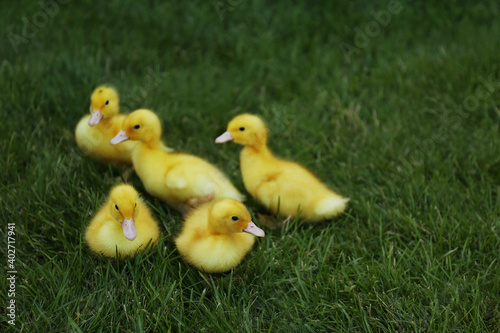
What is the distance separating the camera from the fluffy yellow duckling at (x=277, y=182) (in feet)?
10.8

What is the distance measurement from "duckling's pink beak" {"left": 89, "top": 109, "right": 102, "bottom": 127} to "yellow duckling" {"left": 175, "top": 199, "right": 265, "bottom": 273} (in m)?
0.99

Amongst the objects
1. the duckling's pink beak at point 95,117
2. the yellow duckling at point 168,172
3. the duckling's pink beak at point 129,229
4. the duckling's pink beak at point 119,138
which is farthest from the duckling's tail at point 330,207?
the duckling's pink beak at point 95,117

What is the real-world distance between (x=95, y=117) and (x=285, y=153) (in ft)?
4.59

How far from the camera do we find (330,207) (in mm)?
3289

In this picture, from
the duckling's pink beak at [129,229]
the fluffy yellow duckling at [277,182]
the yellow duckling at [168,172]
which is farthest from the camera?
the fluffy yellow duckling at [277,182]

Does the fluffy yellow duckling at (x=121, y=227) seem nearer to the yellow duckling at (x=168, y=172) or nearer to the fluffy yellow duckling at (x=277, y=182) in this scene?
the yellow duckling at (x=168, y=172)

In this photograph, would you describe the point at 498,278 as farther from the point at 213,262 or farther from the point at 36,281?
the point at 36,281

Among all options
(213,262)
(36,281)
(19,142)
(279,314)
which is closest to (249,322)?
(279,314)

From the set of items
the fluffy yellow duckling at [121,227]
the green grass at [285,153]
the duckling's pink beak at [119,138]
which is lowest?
the green grass at [285,153]

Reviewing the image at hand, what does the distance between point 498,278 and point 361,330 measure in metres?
0.81

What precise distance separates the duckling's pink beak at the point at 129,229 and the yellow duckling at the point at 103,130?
871 millimetres

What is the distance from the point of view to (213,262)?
283 cm

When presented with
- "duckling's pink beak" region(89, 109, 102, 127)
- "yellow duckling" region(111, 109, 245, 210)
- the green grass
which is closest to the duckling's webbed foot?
"yellow duckling" region(111, 109, 245, 210)

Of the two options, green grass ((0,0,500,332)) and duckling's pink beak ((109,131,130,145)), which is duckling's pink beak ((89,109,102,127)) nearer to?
duckling's pink beak ((109,131,130,145))
